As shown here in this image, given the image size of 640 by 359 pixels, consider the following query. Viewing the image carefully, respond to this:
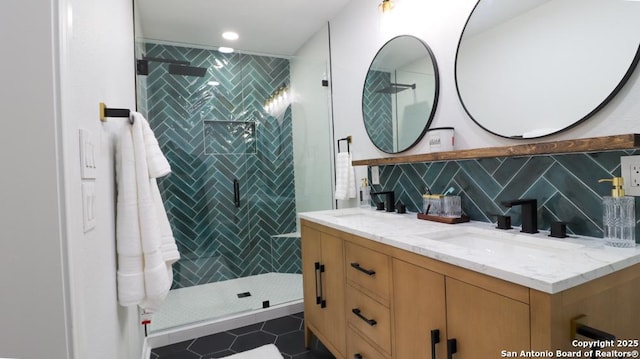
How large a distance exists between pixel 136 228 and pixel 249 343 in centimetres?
142

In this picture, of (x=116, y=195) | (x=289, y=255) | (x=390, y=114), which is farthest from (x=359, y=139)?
(x=116, y=195)

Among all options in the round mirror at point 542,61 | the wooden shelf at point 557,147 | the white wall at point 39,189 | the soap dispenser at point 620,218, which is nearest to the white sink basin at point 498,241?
the soap dispenser at point 620,218

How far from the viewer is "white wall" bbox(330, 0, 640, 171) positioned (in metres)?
1.10

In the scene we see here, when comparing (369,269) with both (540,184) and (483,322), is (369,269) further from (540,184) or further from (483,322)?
(540,184)

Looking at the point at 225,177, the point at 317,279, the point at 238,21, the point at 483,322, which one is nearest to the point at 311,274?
the point at 317,279

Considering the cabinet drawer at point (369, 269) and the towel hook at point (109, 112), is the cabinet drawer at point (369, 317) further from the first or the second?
the towel hook at point (109, 112)

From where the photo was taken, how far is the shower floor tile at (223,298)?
7.94 ft

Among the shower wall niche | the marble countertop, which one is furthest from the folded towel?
the shower wall niche

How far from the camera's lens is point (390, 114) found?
216 cm

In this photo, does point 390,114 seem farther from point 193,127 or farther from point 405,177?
point 193,127

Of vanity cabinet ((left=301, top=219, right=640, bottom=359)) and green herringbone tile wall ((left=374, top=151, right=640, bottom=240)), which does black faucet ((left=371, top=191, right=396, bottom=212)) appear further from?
vanity cabinet ((left=301, top=219, right=640, bottom=359))

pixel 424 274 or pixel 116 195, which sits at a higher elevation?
pixel 116 195

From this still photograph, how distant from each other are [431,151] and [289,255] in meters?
2.09

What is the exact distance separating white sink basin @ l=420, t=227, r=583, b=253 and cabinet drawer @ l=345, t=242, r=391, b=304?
0.22 meters
